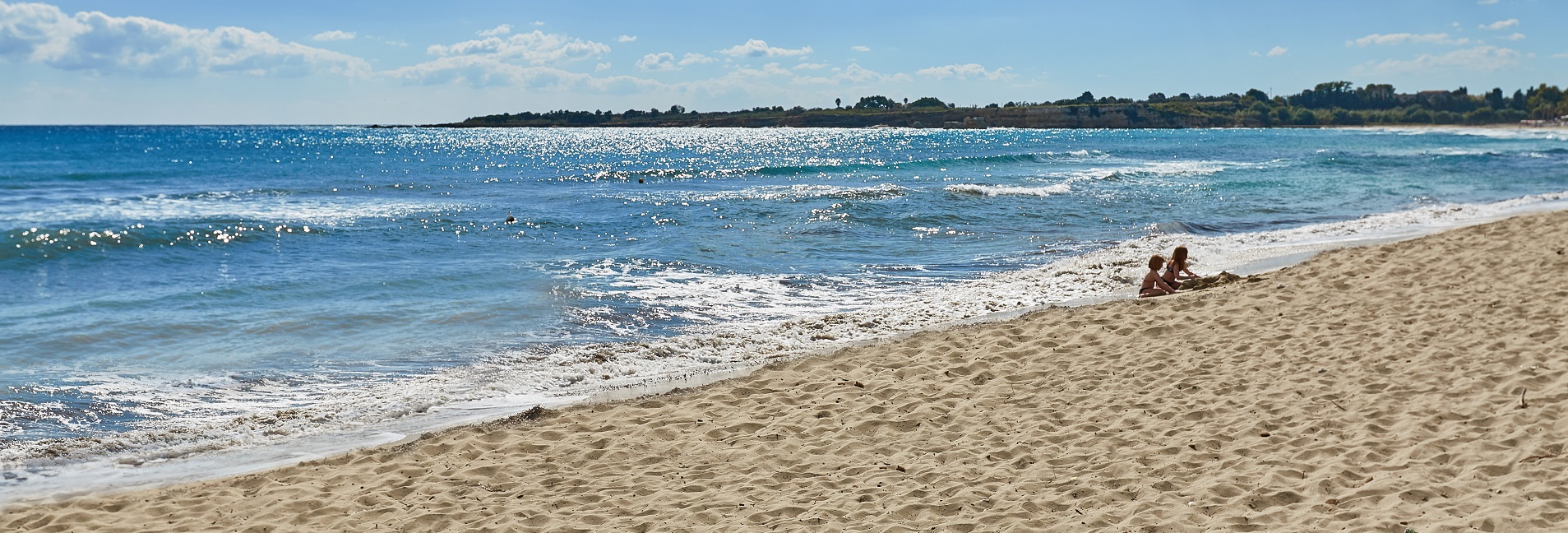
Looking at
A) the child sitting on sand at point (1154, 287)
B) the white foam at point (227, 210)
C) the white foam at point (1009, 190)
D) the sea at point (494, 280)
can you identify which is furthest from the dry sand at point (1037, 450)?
the white foam at point (1009, 190)

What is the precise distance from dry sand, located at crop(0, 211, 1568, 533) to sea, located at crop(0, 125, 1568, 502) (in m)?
1.15

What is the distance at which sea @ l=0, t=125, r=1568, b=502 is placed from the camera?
26.3 ft

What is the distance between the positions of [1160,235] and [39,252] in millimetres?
20990

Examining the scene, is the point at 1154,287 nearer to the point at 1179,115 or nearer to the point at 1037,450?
the point at 1037,450

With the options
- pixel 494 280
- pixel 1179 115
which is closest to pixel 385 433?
pixel 494 280

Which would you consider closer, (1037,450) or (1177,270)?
(1037,450)

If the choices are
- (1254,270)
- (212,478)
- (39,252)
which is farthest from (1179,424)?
(39,252)

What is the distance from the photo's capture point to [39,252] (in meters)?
17.6

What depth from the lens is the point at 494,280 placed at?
588 inches

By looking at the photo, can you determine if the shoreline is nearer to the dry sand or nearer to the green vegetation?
the dry sand

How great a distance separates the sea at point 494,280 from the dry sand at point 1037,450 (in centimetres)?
115

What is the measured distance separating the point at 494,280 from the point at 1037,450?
1075cm

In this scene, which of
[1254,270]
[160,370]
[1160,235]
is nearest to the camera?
[160,370]

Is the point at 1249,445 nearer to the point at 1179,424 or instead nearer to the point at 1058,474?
the point at 1179,424
